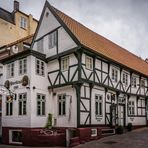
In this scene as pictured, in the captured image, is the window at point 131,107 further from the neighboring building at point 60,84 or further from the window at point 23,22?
the window at point 23,22

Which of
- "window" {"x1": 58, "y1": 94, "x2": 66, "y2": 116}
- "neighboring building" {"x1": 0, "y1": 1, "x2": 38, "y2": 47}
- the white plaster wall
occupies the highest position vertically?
"neighboring building" {"x1": 0, "y1": 1, "x2": 38, "y2": 47}

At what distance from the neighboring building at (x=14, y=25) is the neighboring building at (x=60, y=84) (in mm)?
10837

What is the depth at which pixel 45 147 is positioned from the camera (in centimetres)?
1922

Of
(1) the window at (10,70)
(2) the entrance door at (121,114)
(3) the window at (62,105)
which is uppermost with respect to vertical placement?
(1) the window at (10,70)

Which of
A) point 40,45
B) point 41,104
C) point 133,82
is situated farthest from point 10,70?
point 133,82

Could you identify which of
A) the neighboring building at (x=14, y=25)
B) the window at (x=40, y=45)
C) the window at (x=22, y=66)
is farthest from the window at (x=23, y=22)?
the window at (x=22, y=66)

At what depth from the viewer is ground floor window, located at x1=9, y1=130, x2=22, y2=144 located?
23869mm

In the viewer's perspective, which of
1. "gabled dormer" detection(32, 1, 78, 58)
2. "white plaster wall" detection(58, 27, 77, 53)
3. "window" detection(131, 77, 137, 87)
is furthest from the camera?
"window" detection(131, 77, 137, 87)

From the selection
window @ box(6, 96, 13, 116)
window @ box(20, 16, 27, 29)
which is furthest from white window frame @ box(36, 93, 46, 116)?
window @ box(20, 16, 27, 29)

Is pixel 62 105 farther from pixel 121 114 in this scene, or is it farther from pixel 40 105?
pixel 121 114

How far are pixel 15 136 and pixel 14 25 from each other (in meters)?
17.9

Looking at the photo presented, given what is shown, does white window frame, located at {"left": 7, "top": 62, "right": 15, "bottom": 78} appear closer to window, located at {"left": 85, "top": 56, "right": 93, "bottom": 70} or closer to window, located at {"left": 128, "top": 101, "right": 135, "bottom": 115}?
window, located at {"left": 85, "top": 56, "right": 93, "bottom": 70}

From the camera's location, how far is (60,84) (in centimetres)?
2312

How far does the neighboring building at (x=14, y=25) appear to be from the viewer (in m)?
36.4
